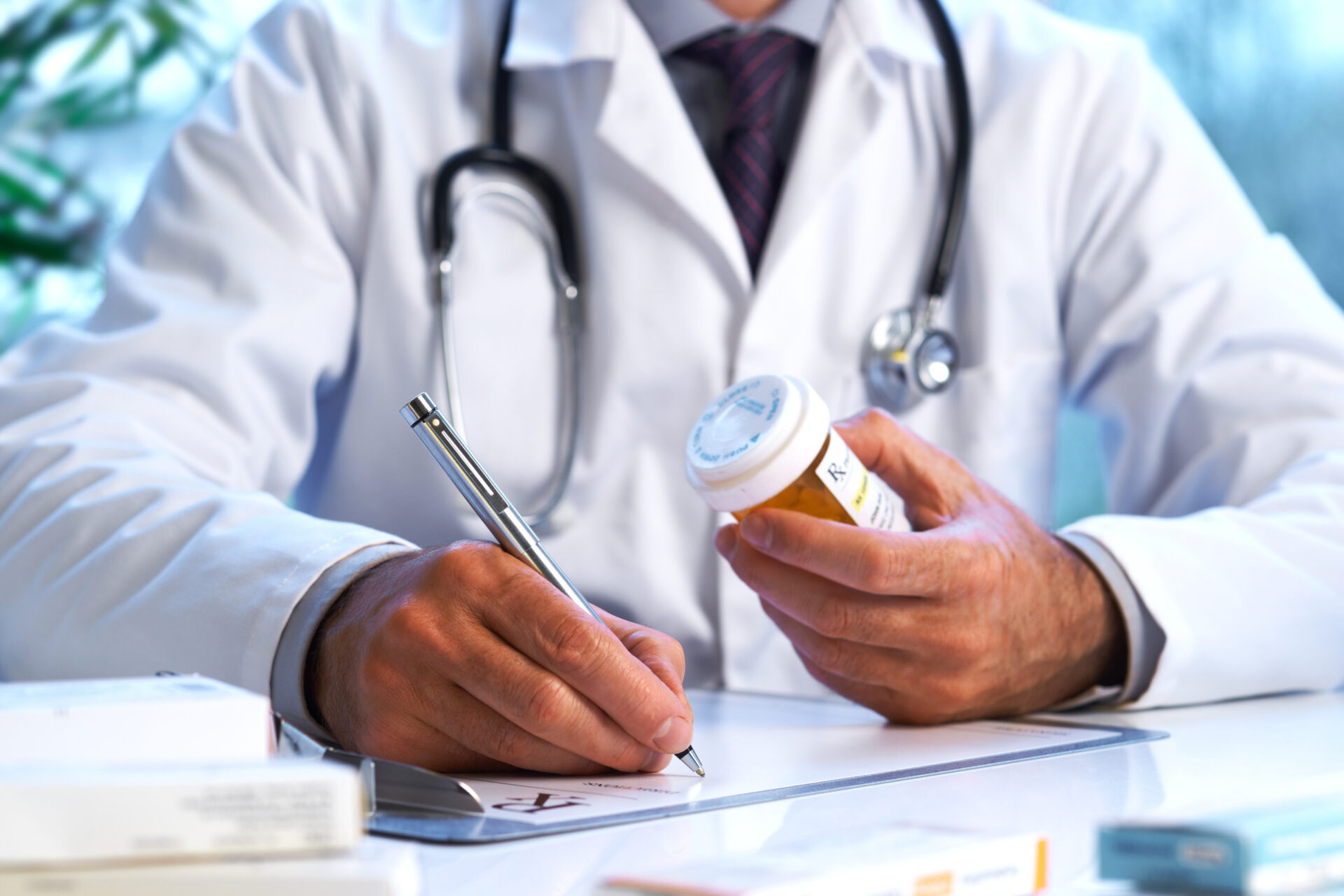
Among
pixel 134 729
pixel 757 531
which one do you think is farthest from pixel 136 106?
pixel 134 729

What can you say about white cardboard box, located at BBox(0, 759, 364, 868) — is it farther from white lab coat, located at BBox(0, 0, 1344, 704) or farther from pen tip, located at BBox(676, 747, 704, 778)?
white lab coat, located at BBox(0, 0, 1344, 704)

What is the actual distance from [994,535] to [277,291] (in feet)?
2.23

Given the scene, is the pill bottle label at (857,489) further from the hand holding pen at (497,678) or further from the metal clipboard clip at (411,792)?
the metal clipboard clip at (411,792)

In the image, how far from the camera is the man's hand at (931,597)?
0.64m

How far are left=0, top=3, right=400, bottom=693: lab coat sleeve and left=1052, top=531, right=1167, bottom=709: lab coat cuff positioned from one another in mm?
466

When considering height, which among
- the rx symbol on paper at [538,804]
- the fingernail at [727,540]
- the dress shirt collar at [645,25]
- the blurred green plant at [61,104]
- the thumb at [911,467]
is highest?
the dress shirt collar at [645,25]

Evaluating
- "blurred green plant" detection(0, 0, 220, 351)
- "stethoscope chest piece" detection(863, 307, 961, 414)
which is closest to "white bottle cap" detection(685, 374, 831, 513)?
"stethoscope chest piece" detection(863, 307, 961, 414)

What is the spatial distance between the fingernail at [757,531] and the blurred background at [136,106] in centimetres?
138

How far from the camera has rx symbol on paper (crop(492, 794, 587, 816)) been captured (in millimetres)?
497

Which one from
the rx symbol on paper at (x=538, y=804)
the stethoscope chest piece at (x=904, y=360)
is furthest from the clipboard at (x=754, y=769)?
the stethoscope chest piece at (x=904, y=360)

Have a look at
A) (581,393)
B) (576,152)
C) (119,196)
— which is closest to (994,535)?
(581,393)

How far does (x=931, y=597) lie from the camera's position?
701 mm

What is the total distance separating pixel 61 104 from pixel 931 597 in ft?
6.35

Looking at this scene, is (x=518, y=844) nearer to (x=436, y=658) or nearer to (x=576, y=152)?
(x=436, y=658)
